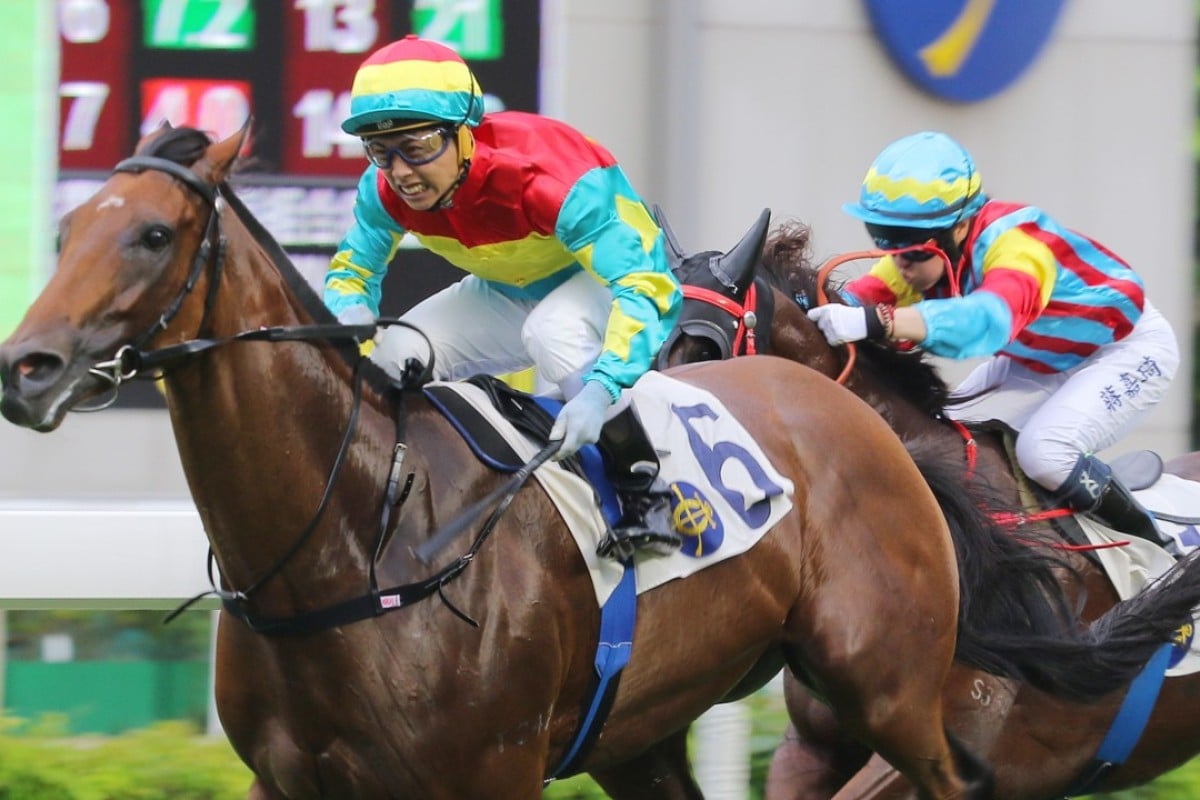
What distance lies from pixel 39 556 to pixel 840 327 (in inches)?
94.8

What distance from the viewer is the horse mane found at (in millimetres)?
4625

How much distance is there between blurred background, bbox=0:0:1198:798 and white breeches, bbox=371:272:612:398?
138cm

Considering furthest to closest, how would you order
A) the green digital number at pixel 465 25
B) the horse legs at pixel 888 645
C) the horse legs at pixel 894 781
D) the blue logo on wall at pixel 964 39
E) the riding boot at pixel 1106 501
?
the blue logo on wall at pixel 964 39, the green digital number at pixel 465 25, the riding boot at pixel 1106 501, the horse legs at pixel 894 781, the horse legs at pixel 888 645

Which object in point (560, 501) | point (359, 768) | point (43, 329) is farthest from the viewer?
point (560, 501)

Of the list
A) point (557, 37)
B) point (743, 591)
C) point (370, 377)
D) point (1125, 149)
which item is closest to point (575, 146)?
point (370, 377)

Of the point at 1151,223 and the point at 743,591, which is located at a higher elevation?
the point at 1151,223

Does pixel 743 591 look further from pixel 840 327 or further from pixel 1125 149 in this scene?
pixel 1125 149

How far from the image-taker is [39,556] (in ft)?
17.1

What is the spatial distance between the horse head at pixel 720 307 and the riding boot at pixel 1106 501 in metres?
0.86

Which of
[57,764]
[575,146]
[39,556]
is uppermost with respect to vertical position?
[575,146]

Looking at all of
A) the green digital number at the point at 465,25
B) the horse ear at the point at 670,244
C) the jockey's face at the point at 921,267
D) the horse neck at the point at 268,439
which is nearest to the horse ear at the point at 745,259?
the horse ear at the point at 670,244

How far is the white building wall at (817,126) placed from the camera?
577 cm

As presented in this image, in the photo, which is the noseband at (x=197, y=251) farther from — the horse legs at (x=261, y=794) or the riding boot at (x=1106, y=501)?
the riding boot at (x=1106, y=501)

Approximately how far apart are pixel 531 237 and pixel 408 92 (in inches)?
16.7
